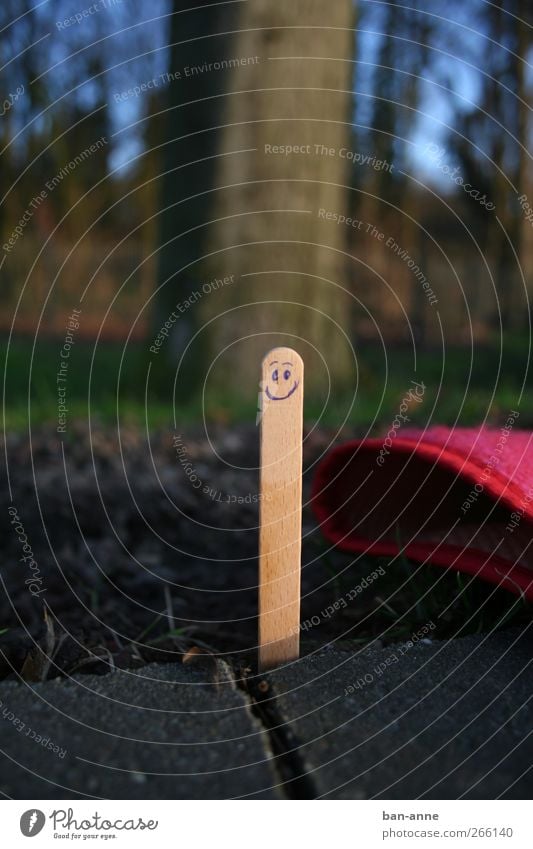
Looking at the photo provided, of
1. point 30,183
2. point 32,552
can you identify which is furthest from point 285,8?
point 30,183

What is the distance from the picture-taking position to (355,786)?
1098 millimetres

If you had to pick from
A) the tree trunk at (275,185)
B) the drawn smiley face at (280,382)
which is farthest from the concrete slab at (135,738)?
the tree trunk at (275,185)

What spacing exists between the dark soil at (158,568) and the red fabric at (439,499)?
70mm

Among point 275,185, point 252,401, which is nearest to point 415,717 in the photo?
point 252,401

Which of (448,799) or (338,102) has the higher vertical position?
(338,102)

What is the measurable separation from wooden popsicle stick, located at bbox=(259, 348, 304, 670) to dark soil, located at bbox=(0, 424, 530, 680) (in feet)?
0.34

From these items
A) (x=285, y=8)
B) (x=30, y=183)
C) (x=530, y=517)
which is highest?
(x=30, y=183)

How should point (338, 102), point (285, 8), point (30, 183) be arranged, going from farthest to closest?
point (30, 183) < point (338, 102) < point (285, 8)

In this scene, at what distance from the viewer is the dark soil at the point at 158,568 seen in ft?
5.41

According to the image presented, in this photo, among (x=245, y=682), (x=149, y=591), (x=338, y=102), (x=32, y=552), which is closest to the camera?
(x=245, y=682)

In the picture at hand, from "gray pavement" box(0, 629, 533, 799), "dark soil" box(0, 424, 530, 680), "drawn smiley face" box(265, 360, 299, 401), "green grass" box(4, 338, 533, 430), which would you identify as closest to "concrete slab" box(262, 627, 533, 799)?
"gray pavement" box(0, 629, 533, 799)

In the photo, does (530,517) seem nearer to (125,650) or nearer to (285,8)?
(125,650)

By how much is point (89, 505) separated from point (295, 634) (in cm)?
143

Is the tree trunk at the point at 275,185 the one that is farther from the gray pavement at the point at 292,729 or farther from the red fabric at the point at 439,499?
the gray pavement at the point at 292,729
